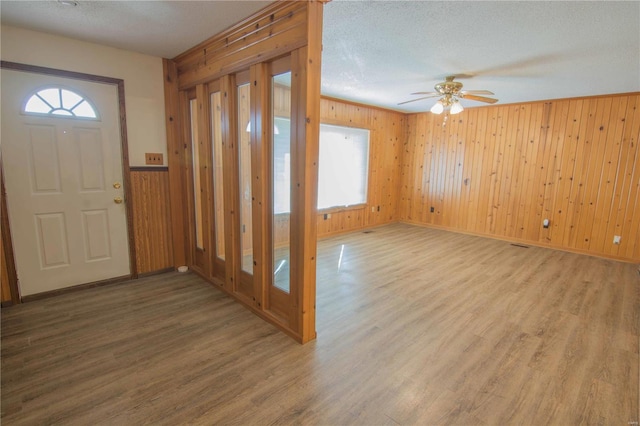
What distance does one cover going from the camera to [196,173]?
11.7 ft

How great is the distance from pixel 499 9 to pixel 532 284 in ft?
9.95

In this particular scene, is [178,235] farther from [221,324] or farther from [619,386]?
[619,386]

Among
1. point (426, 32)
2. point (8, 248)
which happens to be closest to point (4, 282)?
point (8, 248)

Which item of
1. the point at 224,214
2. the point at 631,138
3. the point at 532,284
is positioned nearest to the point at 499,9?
the point at 224,214

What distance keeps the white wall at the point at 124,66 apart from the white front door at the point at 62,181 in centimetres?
14

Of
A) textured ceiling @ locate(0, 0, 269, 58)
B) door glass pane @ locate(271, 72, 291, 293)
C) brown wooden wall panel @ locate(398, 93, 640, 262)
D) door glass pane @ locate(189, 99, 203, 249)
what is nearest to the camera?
textured ceiling @ locate(0, 0, 269, 58)

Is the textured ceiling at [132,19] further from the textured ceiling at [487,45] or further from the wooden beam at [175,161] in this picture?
the textured ceiling at [487,45]

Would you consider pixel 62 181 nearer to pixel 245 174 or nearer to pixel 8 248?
pixel 8 248

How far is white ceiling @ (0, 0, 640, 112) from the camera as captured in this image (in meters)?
2.19

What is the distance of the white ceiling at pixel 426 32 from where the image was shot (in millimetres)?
2193

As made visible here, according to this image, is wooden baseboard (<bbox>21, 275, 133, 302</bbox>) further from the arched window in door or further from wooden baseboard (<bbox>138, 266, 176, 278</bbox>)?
the arched window in door

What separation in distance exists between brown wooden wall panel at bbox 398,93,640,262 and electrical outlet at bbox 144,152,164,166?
17.2 feet

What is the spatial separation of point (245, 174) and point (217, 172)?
21.8 inches

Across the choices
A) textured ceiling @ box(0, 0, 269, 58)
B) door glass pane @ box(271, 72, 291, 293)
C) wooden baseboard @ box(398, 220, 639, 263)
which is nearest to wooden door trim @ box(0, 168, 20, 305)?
textured ceiling @ box(0, 0, 269, 58)
